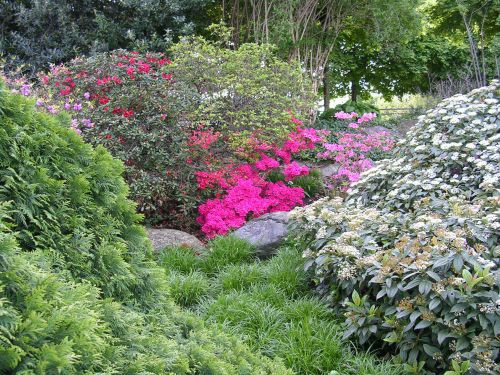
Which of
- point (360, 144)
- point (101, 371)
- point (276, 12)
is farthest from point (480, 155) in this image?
point (276, 12)

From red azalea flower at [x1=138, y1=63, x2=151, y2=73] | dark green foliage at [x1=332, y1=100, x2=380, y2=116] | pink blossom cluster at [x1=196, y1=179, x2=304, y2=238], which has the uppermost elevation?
red azalea flower at [x1=138, y1=63, x2=151, y2=73]

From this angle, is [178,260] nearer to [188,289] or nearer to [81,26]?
[188,289]

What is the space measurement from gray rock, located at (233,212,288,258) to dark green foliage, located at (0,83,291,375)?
10.6 ft

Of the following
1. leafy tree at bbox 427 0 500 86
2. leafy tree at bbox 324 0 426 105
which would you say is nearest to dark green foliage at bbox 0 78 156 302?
leafy tree at bbox 324 0 426 105

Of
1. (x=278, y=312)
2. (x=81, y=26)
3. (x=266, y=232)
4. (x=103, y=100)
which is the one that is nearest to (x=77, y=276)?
(x=278, y=312)

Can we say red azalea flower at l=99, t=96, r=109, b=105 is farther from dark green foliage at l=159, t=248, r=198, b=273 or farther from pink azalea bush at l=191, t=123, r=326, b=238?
dark green foliage at l=159, t=248, r=198, b=273

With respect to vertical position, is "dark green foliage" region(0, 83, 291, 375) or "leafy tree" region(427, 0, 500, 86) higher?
"leafy tree" region(427, 0, 500, 86)

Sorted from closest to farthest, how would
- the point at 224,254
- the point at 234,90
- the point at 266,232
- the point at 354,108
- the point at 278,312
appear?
the point at 278,312
the point at 224,254
the point at 266,232
the point at 234,90
the point at 354,108

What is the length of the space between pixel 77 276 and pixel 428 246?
2397mm

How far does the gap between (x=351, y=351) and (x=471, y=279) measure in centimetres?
93

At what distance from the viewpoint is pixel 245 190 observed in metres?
6.39

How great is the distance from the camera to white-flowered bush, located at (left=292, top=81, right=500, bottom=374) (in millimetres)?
2869

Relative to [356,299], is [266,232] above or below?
below

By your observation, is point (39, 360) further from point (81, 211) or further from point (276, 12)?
point (276, 12)
